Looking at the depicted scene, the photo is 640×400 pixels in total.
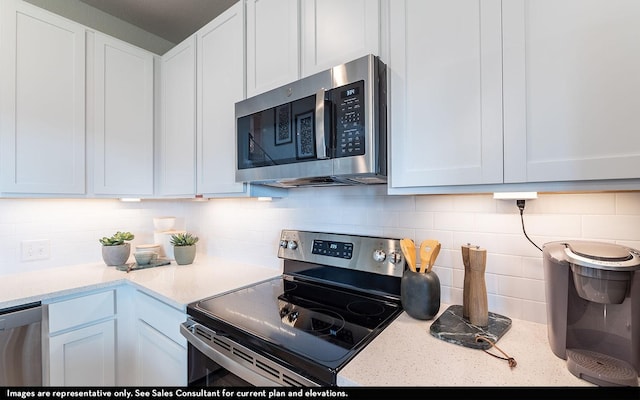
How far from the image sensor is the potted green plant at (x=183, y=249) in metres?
1.88

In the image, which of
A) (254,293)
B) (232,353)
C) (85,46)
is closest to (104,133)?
(85,46)

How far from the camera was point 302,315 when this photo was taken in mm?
1110

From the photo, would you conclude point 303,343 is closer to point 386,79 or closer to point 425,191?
point 425,191

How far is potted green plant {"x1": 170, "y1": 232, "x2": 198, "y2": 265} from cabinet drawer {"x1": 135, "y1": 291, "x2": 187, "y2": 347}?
399 millimetres

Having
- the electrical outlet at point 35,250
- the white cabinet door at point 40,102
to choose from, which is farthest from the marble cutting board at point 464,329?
the electrical outlet at point 35,250

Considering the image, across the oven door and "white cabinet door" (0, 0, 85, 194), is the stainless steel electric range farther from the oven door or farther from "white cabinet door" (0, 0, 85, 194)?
"white cabinet door" (0, 0, 85, 194)

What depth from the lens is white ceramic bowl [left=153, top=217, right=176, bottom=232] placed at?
6.91 feet

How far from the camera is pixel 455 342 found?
33.9 inches

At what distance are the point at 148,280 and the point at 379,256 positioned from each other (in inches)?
47.5

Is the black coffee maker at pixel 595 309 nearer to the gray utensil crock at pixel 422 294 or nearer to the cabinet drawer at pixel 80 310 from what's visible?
the gray utensil crock at pixel 422 294

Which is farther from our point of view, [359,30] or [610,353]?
[359,30]

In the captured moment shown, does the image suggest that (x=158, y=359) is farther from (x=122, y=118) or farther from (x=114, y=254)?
(x=122, y=118)

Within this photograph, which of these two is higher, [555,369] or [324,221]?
[324,221]

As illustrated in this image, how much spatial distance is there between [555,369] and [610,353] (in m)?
0.14
